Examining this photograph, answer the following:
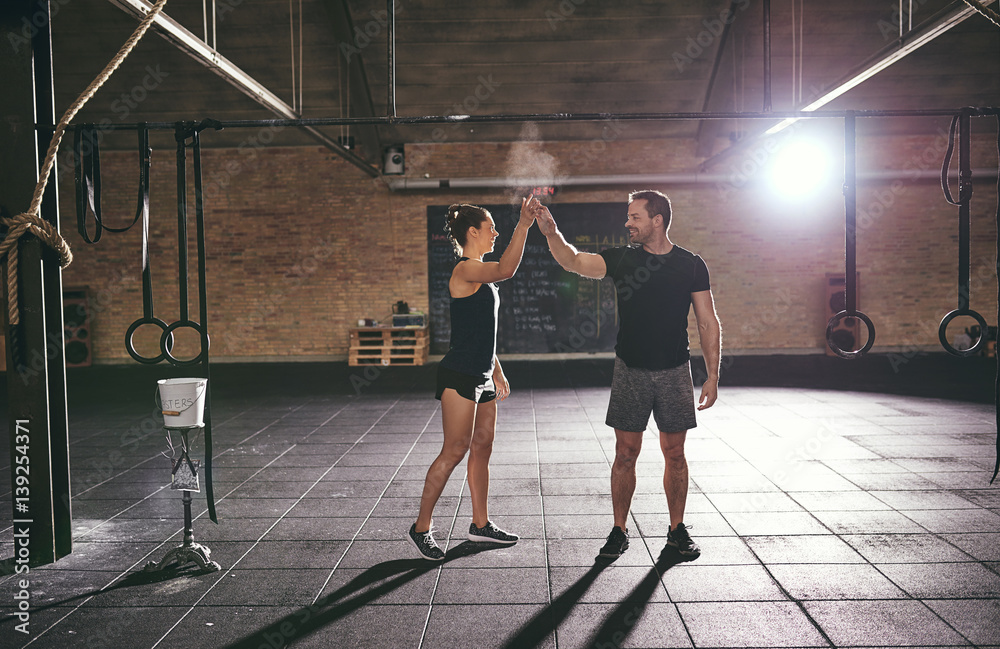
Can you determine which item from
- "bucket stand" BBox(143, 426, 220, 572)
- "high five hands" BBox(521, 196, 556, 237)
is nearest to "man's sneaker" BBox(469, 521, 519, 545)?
"bucket stand" BBox(143, 426, 220, 572)

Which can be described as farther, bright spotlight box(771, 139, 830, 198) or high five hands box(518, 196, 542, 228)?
bright spotlight box(771, 139, 830, 198)

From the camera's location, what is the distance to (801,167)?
34.1 feet

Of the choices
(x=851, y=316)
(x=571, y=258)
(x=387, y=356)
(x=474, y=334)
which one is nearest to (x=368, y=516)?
(x=474, y=334)

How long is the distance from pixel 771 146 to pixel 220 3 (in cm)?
835

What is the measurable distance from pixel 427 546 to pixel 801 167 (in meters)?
9.78

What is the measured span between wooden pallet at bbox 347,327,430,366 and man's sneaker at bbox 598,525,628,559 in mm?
7524

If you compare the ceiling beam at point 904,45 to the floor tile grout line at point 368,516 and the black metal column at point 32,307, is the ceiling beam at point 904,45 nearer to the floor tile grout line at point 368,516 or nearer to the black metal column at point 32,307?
the floor tile grout line at point 368,516

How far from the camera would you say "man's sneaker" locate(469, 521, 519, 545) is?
122 inches

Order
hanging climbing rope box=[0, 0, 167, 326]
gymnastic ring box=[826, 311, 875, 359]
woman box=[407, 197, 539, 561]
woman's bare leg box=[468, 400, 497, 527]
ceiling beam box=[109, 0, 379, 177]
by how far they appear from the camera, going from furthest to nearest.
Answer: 1. ceiling beam box=[109, 0, 379, 177]
2. woman's bare leg box=[468, 400, 497, 527]
3. woman box=[407, 197, 539, 561]
4. gymnastic ring box=[826, 311, 875, 359]
5. hanging climbing rope box=[0, 0, 167, 326]

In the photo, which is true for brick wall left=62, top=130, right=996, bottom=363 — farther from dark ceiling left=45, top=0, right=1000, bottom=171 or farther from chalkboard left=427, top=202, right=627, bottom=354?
dark ceiling left=45, top=0, right=1000, bottom=171

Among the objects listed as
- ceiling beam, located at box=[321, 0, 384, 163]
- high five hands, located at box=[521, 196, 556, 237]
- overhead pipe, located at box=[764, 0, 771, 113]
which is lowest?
high five hands, located at box=[521, 196, 556, 237]

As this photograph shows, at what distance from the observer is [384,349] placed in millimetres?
10320

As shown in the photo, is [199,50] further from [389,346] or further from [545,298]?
[545,298]

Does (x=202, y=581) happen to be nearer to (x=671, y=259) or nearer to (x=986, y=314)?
(x=671, y=259)
